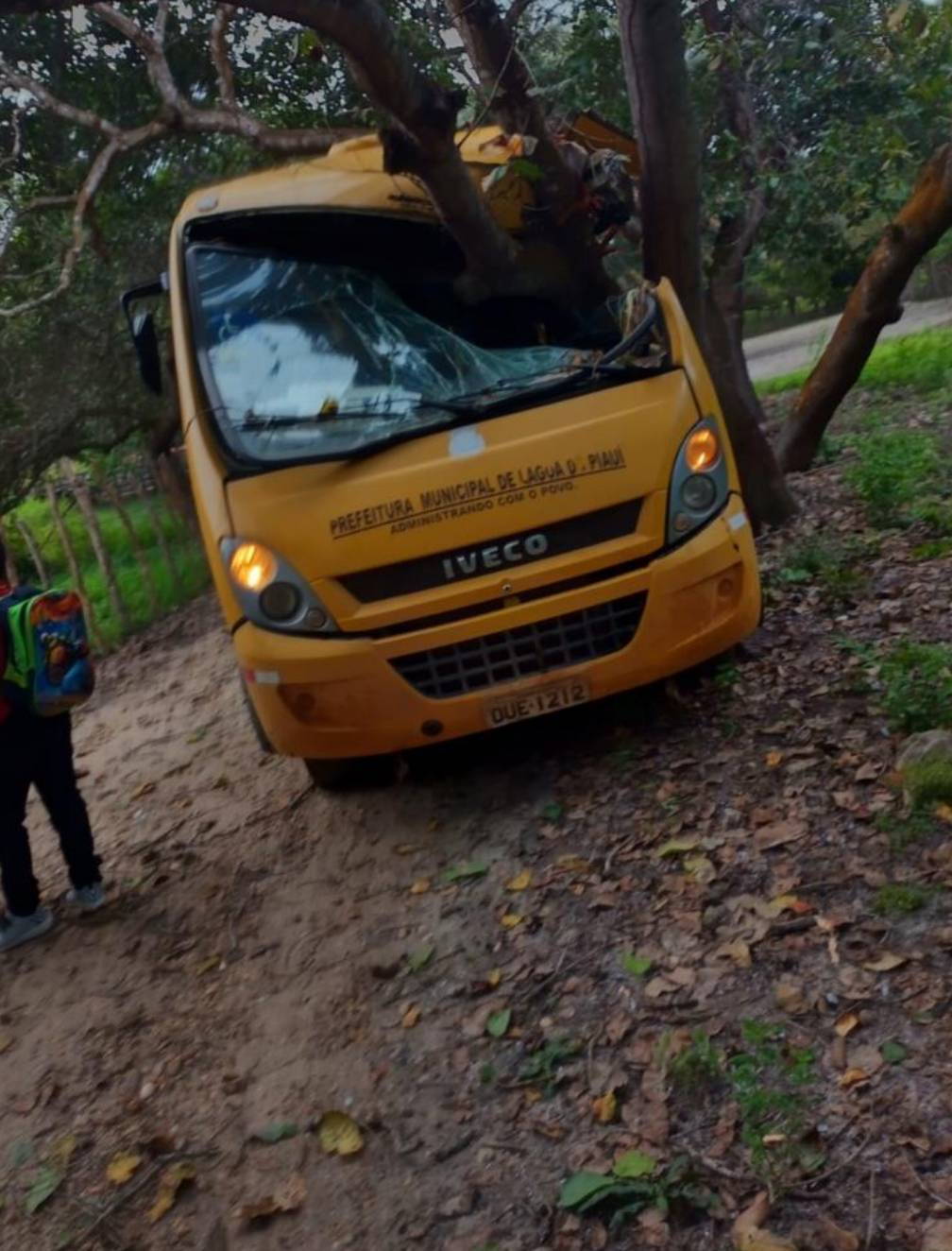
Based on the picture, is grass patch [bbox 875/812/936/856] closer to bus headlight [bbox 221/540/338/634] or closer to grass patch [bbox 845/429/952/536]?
bus headlight [bbox 221/540/338/634]

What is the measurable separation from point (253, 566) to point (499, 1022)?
199cm

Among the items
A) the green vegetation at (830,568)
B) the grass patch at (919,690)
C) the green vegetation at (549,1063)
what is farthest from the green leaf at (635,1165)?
the green vegetation at (830,568)

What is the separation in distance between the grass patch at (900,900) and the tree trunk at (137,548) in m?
11.2

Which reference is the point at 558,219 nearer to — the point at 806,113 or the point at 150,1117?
the point at 150,1117

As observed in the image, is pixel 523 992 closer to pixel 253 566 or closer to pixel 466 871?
pixel 466 871

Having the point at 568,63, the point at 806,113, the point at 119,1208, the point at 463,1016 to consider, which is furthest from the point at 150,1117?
the point at 806,113

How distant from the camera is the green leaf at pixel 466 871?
4.84m

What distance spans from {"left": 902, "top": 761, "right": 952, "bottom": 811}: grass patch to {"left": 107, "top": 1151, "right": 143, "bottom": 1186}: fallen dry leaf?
2.66 meters

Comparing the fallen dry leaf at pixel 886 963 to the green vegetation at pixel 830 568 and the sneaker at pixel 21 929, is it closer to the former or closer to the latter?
the green vegetation at pixel 830 568

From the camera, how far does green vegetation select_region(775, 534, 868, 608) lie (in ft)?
21.9

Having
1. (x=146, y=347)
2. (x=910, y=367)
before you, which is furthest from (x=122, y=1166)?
(x=910, y=367)

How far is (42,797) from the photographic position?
5328 mm

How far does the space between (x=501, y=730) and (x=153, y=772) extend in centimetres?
261

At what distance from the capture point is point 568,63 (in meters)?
10.5
